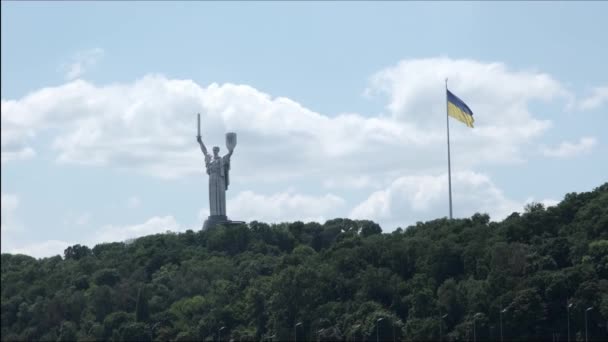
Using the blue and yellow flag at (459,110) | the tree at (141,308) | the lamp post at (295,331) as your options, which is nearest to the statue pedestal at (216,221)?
the tree at (141,308)

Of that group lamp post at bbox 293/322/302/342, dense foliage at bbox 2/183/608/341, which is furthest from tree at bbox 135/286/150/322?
lamp post at bbox 293/322/302/342

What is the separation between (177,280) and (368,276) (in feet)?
64.3

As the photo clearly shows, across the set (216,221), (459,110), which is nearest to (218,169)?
(216,221)

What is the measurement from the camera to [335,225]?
130 metres

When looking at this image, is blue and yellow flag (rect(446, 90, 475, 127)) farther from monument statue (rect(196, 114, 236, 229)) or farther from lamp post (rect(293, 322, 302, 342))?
monument statue (rect(196, 114, 236, 229))

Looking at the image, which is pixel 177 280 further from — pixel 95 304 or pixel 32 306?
pixel 32 306

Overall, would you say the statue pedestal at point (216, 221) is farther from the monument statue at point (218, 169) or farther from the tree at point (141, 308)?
the tree at point (141, 308)

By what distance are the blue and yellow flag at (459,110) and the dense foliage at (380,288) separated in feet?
34.5

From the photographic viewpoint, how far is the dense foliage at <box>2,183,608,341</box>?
253ft

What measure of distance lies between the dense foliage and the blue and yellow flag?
10.5 metres

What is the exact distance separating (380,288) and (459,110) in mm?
15962

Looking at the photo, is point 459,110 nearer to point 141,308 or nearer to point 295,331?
point 295,331

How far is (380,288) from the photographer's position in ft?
287

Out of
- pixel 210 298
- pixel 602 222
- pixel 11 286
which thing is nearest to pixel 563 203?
pixel 602 222
